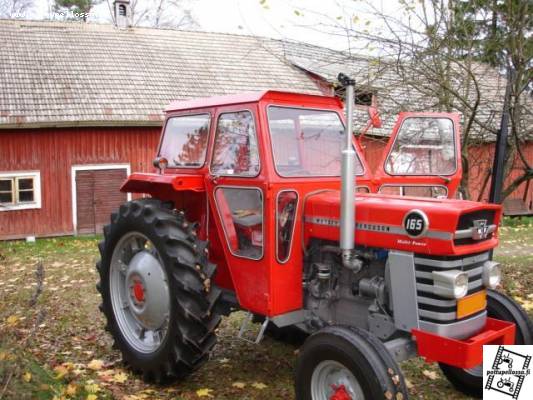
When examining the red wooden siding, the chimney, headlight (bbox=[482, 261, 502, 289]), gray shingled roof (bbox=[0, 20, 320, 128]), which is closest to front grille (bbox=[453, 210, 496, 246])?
headlight (bbox=[482, 261, 502, 289])

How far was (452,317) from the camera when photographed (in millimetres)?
3221

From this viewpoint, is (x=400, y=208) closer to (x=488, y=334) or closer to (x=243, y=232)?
(x=488, y=334)

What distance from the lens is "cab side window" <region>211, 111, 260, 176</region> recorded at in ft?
12.7

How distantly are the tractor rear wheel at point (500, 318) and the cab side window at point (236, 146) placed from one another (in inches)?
78.2

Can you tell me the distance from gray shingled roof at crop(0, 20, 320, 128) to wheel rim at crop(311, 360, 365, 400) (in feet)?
31.7

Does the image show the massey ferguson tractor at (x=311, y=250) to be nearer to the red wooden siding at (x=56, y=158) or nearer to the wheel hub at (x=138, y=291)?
the wheel hub at (x=138, y=291)

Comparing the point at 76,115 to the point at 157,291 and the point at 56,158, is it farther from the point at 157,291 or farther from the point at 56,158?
the point at 157,291

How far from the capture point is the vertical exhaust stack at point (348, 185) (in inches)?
128

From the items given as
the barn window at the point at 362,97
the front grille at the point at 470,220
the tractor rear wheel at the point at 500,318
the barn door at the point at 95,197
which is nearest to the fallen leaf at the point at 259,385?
the tractor rear wheel at the point at 500,318

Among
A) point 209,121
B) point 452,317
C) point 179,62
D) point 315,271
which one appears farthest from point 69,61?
point 452,317

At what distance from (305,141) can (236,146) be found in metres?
0.53

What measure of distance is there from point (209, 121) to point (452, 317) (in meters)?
2.28

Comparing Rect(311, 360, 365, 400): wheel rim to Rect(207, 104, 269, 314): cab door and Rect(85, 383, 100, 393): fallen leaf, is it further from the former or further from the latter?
Rect(85, 383, 100, 393): fallen leaf

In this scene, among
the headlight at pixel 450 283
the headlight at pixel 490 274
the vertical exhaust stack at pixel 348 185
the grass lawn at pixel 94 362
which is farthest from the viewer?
the grass lawn at pixel 94 362
